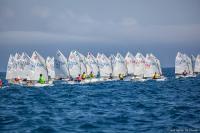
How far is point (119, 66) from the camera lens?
298 feet

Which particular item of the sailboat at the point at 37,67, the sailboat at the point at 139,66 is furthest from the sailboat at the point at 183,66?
the sailboat at the point at 37,67

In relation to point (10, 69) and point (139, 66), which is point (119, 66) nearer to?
point (139, 66)

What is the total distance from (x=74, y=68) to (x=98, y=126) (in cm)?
5717

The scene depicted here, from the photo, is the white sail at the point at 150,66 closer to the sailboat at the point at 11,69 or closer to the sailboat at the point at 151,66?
the sailboat at the point at 151,66

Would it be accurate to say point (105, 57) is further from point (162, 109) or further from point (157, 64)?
point (162, 109)

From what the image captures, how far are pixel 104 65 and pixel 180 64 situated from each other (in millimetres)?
20163

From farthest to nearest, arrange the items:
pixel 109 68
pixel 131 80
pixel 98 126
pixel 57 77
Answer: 1. pixel 109 68
2. pixel 131 80
3. pixel 57 77
4. pixel 98 126

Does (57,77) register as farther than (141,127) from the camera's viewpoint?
Yes

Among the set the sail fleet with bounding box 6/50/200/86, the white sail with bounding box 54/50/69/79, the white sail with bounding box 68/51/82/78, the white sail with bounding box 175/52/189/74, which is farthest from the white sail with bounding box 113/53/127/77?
the white sail with bounding box 54/50/69/79

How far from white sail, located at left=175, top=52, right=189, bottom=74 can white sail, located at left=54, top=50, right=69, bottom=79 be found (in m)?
33.9

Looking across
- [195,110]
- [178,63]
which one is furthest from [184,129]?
[178,63]

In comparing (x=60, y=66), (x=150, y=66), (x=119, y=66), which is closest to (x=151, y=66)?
(x=150, y=66)

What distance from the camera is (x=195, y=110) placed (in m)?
29.4

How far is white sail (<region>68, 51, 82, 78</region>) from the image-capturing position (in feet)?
262
